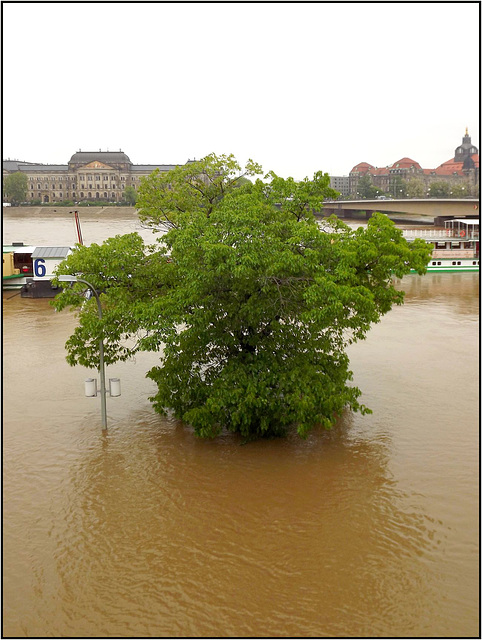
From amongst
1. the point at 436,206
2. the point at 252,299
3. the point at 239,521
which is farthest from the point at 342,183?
the point at 239,521

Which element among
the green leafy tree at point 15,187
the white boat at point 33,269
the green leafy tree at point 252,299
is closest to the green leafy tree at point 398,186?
the green leafy tree at point 15,187

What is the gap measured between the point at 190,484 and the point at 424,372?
36.6 ft

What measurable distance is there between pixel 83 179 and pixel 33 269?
107309 millimetres

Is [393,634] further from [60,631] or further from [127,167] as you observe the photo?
[127,167]

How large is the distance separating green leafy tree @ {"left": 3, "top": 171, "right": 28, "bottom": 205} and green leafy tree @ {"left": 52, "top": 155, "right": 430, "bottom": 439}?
10036 centimetres

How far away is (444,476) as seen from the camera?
13805 mm

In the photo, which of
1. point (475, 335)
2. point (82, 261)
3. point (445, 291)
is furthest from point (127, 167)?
point (82, 261)

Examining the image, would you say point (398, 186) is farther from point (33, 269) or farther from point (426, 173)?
point (33, 269)

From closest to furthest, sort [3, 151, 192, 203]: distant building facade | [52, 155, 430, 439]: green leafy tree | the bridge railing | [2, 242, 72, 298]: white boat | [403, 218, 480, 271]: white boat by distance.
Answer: [52, 155, 430, 439]: green leafy tree
[2, 242, 72, 298]: white boat
[403, 218, 480, 271]: white boat
the bridge railing
[3, 151, 192, 203]: distant building facade

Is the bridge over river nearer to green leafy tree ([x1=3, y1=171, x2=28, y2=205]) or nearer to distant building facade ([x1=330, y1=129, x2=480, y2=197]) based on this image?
green leafy tree ([x1=3, y1=171, x2=28, y2=205])

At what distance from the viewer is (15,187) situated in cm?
10906

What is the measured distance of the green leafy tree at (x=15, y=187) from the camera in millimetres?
108188

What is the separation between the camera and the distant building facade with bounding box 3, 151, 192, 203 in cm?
14212

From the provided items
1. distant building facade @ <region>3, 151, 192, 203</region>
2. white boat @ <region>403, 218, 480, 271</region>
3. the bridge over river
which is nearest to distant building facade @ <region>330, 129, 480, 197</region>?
distant building facade @ <region>3, 151, 192, 203</region>
